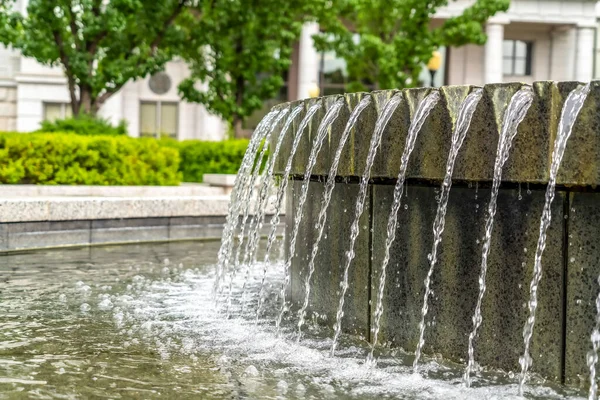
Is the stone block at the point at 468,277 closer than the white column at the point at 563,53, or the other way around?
the stone block at the point at 468,277

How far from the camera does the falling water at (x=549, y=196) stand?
4.17 metres

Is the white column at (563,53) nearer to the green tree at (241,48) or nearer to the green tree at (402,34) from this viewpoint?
the green tree at (402,34)

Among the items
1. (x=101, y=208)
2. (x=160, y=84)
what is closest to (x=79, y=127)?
(x=101, y=208)

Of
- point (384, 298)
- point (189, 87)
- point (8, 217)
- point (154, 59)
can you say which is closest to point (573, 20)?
point (189, 87)

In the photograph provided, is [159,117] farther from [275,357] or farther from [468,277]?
[468,277]

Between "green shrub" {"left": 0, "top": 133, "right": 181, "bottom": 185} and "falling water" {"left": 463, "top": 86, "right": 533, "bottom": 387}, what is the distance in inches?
418

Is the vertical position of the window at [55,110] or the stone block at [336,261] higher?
the window at [55,110]

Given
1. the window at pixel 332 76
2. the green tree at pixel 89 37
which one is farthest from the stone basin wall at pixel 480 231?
the window at pixel 332 76

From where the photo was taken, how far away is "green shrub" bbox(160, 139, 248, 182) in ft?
57.9

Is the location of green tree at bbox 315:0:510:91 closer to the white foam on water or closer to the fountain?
the white foam on water

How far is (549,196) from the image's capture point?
14.1 ft

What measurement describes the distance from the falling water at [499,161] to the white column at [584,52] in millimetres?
38349

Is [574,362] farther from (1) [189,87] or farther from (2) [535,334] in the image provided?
(1) [189,87]

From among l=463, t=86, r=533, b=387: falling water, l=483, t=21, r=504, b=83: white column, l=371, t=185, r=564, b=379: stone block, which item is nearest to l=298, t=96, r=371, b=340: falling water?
l=371, t=185, r=564, b=379: stone block
